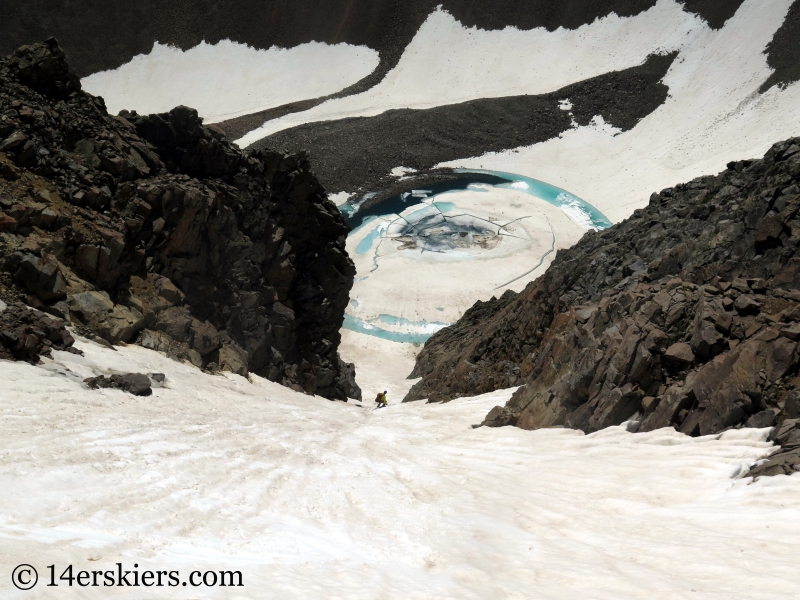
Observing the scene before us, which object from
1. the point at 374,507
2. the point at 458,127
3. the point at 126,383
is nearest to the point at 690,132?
the point at 458,127

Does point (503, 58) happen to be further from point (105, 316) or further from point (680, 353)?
point (680, 353)

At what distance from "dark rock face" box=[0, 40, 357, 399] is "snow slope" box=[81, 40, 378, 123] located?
51432 mm

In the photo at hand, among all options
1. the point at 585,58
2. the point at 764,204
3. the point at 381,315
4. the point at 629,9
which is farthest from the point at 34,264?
the point at 629,9

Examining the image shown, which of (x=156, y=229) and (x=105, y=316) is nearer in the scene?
(x=105, y=316)

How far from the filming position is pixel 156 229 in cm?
1905

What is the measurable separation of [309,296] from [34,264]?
42.6 feet

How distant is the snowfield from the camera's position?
6.35m

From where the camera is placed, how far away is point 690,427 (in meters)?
10.4

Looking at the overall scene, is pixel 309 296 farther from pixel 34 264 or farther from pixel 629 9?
pixel 629 9

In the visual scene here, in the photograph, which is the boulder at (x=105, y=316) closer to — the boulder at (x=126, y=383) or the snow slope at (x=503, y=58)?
the boulder at (x=126, y=383)

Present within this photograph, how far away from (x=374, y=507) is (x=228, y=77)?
76.1 metres

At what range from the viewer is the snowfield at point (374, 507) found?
6.35 metres

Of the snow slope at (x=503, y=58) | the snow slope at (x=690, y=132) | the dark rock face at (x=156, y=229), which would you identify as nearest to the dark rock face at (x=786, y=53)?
the snow slope at (x=690, y=132)

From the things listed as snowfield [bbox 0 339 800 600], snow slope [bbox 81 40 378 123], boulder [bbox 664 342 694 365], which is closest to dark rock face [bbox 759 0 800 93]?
snow slope [bbox 81 40 378 123]
